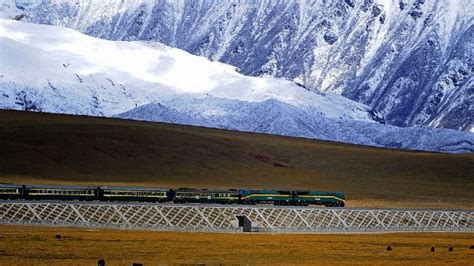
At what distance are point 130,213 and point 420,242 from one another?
27601mm

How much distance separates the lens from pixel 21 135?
656 feet

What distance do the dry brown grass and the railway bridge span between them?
457cm

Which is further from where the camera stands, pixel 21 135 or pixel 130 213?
pixel 21 135

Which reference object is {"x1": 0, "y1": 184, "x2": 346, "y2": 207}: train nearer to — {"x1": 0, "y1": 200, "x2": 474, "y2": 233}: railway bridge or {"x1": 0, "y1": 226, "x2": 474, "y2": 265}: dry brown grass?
{"x1": 0, "y1": 200, "x2": 474, "y2": 233}: railway bridge

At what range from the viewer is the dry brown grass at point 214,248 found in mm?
78438

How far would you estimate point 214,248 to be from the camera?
295ft

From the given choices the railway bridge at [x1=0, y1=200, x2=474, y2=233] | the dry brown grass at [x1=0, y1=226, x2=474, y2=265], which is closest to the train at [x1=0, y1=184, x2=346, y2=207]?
the railway bridge at [x1=0, y1=200, x2=474, y2=233]

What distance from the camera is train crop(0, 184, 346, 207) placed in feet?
389

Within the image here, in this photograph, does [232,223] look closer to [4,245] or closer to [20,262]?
[4,245]

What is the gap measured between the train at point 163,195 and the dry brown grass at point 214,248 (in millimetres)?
15185

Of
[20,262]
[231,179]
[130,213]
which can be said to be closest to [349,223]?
[130,213]

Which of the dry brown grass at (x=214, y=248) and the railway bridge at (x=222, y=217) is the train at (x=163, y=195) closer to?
the railway bridge at (x=222, y=217)

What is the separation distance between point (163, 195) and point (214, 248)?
32987 mm

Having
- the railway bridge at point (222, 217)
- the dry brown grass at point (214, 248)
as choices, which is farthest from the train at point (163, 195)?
the dry brown grass at point (214, 248)
